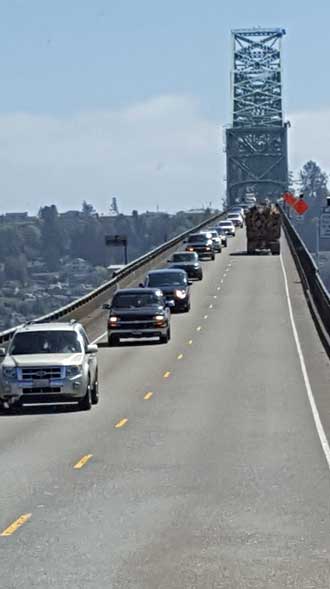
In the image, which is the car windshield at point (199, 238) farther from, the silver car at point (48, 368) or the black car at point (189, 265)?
the silver car at point (48, 368)

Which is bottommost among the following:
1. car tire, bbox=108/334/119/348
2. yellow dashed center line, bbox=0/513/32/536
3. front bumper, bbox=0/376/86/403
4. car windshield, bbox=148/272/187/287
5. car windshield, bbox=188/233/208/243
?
car tire, bbox=108/334/119/348

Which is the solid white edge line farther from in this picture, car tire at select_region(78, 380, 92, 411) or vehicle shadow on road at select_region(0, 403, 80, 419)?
vehicle shadow on road at select_region(0, 403, 80, 419)

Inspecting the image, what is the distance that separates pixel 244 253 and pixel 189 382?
243 ft

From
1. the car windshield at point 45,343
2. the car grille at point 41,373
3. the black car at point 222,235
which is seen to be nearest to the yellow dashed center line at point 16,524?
the car grille at point 41,373

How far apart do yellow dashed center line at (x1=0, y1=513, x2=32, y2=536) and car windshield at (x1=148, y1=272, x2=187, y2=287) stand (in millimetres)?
Answer: 46272

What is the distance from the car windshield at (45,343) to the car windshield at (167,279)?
31.9 m

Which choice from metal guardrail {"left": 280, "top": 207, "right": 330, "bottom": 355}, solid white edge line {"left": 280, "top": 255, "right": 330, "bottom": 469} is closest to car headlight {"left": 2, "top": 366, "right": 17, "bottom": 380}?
solid white edge line {"left": 280, "top": 255, "right": 330, "bottom": 469}

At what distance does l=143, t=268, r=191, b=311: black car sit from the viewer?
204 feet

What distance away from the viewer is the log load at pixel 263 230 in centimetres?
10469

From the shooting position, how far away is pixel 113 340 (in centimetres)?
4934

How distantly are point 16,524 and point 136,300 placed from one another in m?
34.0

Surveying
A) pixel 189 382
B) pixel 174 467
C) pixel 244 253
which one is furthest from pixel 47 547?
pixel 244 253

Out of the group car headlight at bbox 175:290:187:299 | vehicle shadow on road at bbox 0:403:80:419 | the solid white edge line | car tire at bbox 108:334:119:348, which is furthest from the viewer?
car headlight at bbox 175:290:187:299

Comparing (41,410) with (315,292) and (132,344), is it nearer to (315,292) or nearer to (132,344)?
(132,344)
